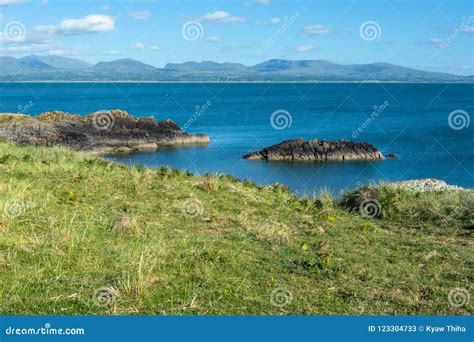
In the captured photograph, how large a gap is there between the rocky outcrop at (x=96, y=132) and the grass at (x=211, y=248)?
35036 millimetres

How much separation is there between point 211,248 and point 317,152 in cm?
4177

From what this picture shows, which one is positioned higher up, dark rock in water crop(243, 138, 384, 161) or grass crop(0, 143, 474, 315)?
grass crop(0, 143, 474, 315)

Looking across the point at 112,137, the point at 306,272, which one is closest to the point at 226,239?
the point at 306,272

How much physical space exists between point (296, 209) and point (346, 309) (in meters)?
5.72

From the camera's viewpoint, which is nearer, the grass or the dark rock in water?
the grass

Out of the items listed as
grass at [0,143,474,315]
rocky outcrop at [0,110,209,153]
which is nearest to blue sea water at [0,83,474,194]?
rocky outcrop at [0,110,209,153]

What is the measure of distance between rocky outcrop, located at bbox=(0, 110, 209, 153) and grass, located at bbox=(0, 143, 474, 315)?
35.0m

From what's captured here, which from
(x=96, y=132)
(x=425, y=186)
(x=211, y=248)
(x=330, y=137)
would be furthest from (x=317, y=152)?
(x=211, y=248)

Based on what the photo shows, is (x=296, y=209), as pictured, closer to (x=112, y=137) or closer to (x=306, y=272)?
(x=306, y=272)

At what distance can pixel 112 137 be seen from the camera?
55781 millimetres

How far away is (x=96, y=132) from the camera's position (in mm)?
55406

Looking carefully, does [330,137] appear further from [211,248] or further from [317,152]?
[211,248]

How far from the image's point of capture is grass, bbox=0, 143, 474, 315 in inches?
279

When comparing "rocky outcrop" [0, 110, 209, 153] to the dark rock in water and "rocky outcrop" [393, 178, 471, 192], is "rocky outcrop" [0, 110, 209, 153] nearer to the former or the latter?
the dark rock in water
